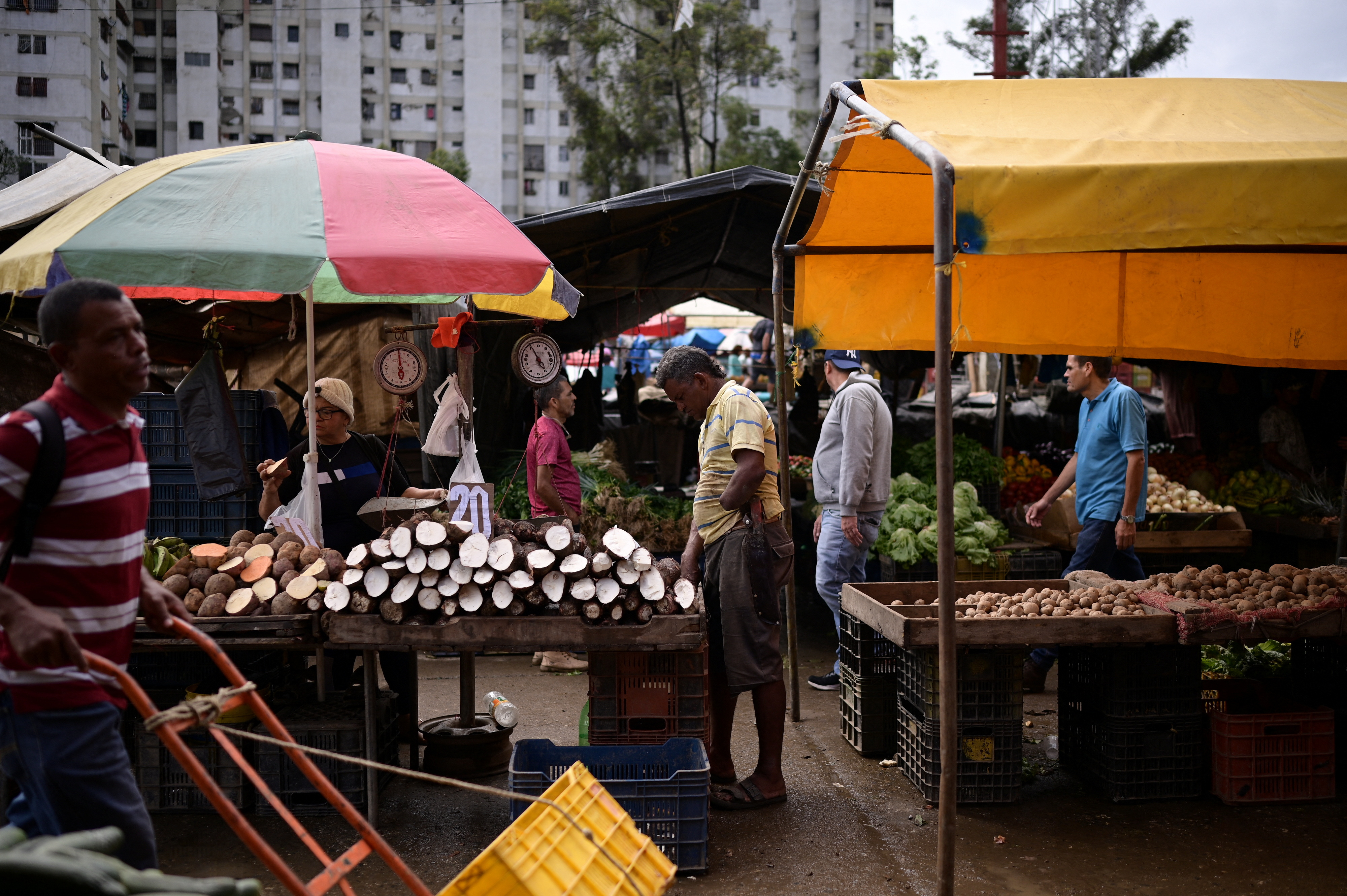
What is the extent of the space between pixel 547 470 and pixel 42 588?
4.72 m

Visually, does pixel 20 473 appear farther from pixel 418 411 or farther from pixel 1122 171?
pixel 418 411

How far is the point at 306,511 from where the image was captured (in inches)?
205

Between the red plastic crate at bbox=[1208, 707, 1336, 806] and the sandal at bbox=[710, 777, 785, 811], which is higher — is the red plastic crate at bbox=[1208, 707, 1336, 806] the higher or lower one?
the higher one

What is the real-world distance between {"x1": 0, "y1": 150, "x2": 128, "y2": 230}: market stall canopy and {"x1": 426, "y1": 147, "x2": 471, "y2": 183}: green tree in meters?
40.0

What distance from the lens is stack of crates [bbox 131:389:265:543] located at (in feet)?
20.6

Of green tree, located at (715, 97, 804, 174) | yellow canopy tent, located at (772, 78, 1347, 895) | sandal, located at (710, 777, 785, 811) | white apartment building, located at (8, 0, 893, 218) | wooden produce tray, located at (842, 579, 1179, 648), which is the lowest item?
sandal, located at (710, 777, 785, 811)

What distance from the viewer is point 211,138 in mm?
56375

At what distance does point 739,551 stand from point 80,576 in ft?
9.17

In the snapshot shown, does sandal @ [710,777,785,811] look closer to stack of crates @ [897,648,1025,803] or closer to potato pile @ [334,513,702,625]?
stack of crates @ [897,648,1025,803]

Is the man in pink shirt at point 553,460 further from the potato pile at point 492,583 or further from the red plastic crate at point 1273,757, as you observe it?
the red plastic crate at point 1273,757

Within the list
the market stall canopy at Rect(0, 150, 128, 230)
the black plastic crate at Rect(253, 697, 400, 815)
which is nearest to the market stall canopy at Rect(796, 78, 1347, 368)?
the black plastic crate at Rect(253, 697, 400, 815)

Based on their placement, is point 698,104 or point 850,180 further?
point 698,104

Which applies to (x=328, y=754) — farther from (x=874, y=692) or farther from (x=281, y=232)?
(x=874, y=692)

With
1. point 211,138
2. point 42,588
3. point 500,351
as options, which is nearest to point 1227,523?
point 500,351
